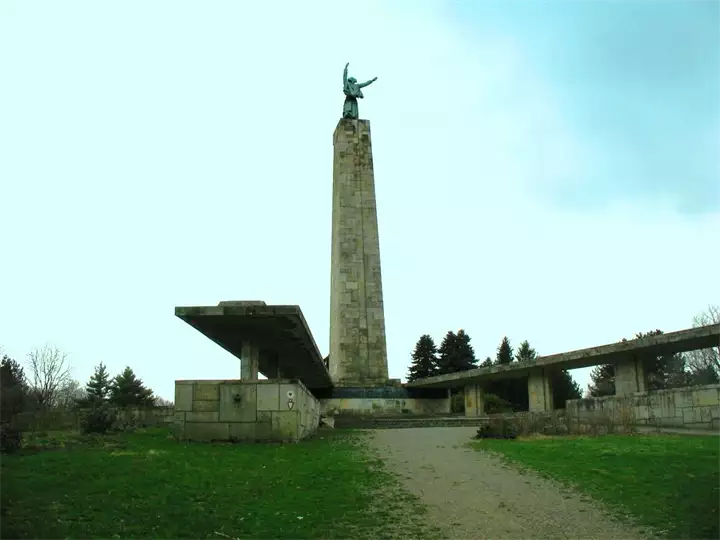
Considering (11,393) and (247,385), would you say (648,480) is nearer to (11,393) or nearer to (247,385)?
(247,385)

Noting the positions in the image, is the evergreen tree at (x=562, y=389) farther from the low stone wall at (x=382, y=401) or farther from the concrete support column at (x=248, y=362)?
the concrete support column at (x=248, y=362)

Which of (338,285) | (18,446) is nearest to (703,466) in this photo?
(18,446)

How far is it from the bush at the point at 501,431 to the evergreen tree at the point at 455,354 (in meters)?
53.7

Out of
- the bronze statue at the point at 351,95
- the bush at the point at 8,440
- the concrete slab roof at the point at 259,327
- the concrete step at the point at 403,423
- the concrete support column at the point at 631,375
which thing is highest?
the bronze statue at the point at 351,95

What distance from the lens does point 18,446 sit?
47.6 ft

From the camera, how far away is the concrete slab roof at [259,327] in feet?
57.8

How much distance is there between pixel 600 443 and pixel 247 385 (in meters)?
8.69

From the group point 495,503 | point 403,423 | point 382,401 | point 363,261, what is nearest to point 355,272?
point 363,261

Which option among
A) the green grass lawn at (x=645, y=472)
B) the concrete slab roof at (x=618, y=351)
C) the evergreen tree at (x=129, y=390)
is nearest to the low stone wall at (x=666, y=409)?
the green grass lawn at (x=645, y=472)

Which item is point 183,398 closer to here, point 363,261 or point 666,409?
point 666,409

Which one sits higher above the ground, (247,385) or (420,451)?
(247,385)

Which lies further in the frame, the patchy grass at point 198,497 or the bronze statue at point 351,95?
the bronze statue at point 351,95

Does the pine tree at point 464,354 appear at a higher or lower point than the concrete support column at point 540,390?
higher

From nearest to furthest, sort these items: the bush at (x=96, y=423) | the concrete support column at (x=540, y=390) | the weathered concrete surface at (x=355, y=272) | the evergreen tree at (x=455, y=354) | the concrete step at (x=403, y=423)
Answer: the bush at (x=96, y=423) → the concrete step at (x=403, y=423) → the concrete support column at (x=540, y=390) → the weathered concrete surface at (x=355, y=272) → the evergreen tree at (x=455, y=354)
